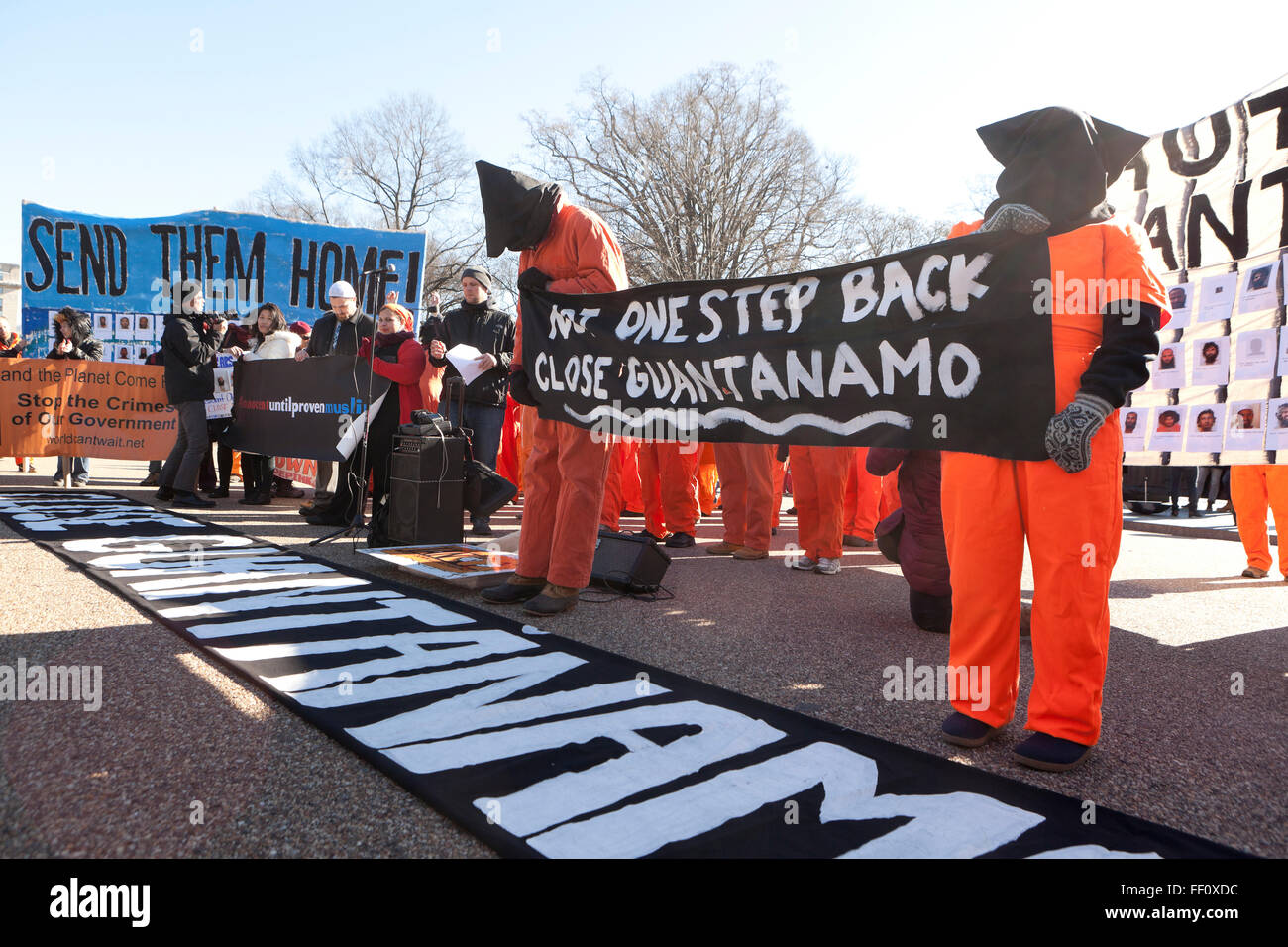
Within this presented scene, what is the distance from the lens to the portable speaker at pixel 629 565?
196 inches

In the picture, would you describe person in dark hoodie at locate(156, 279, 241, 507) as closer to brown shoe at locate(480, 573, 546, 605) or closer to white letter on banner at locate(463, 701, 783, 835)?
brown shoe at locate(480, 573, 546, 605)

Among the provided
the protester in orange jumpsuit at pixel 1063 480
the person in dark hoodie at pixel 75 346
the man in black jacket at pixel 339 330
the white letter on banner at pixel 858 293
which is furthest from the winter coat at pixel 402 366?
the protester in orange jumpsuit at pixel 1063 480

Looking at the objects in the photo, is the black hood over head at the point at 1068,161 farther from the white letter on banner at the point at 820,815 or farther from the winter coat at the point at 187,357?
the winter coat at the point at 187,357

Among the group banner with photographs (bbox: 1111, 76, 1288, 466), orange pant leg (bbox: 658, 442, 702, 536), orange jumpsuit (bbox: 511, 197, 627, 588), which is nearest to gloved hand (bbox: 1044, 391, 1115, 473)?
orange jumpsuit (bbox: 511, 197, 627, 588)

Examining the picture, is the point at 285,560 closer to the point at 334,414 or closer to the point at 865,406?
the point at 334,414

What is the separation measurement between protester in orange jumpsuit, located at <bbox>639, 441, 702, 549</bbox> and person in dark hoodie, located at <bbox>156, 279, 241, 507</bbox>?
456 centimetres

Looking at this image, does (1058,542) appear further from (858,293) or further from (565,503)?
(565,503)

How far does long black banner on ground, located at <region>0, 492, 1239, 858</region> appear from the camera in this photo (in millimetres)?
2000

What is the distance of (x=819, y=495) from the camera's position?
20.3 feet

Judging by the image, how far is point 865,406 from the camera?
323cm
